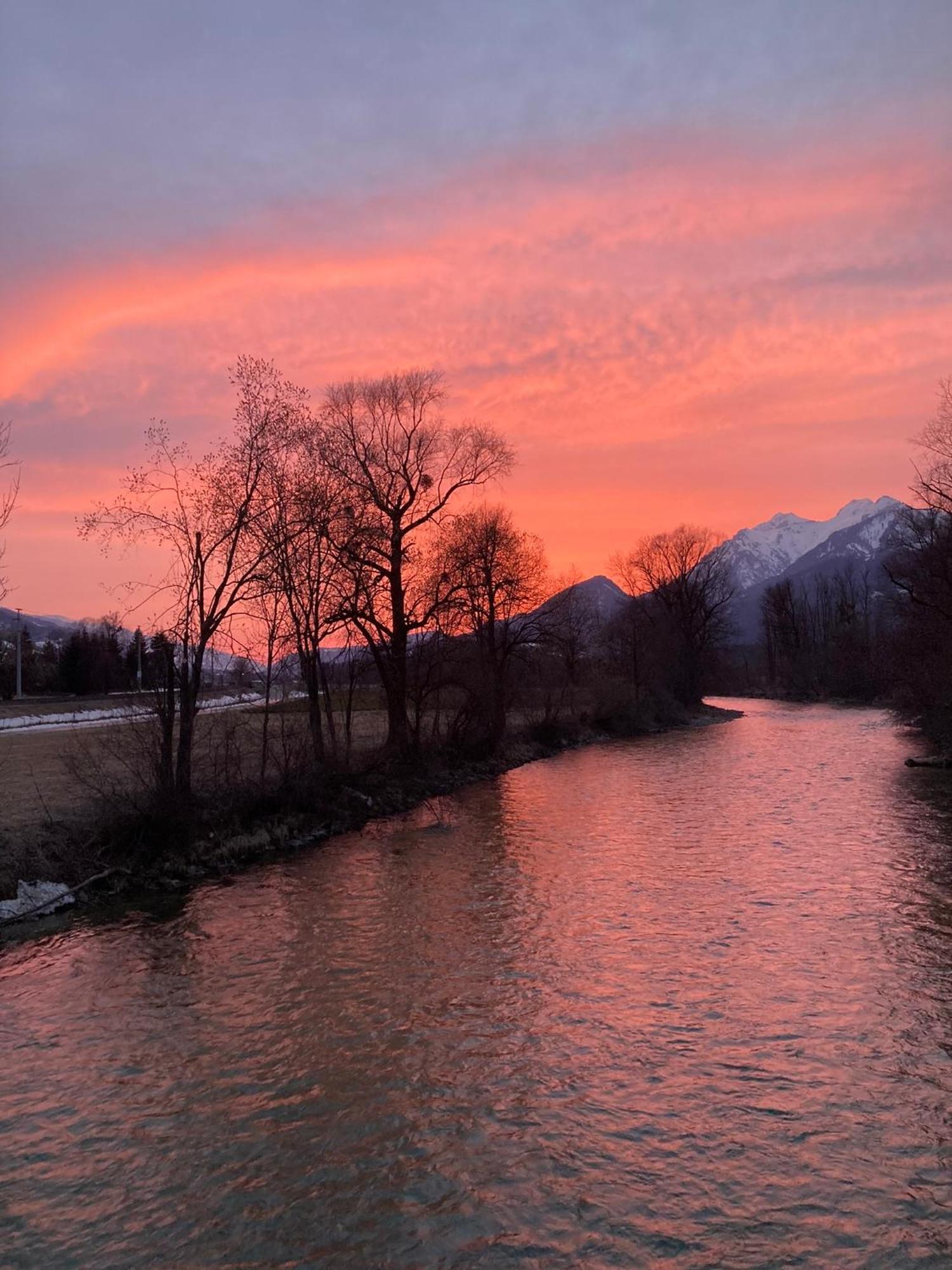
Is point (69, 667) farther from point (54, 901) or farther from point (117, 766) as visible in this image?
point (54, 901)

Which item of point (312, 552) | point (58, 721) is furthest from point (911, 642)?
point (58, 721)

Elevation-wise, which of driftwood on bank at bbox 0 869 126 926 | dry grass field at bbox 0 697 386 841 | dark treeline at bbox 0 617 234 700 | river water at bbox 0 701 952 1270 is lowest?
river water at bbox 0 701 952 1270

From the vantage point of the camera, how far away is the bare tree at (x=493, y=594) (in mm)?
33188

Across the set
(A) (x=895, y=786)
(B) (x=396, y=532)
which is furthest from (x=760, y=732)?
(B) (x=396, y=532)

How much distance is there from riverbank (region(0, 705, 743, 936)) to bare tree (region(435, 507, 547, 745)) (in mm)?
6222

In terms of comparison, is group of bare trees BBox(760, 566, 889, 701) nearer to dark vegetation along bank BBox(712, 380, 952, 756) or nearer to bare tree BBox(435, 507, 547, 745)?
dark vegetation along bank BBox(712, 380, 952, 756)

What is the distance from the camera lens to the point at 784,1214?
20.8ft

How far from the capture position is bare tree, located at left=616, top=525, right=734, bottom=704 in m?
76.9

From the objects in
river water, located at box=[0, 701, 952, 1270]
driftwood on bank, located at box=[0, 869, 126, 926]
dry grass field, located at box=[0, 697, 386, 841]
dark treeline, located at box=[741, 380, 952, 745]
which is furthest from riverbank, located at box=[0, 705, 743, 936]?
dark treeline, located at box=[741, 380, 952, 745]

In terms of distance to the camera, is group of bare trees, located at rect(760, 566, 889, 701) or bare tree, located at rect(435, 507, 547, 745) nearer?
bare tree, located at rect(435, 507, 547, 745)

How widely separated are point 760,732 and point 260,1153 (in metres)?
47.2

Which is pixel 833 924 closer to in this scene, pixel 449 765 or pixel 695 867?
pixel 695 867

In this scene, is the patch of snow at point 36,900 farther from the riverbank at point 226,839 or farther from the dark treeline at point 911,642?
the dark treeline at point 911,642

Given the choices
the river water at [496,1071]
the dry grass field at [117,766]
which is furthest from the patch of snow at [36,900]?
the dry grass field at [117,766]
